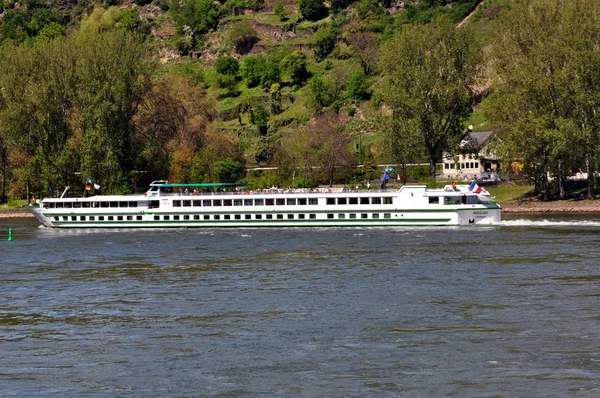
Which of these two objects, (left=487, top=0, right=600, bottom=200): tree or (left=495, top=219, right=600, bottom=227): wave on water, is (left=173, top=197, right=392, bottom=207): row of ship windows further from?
(left=487, top=0, right=600, bottom=200): tree

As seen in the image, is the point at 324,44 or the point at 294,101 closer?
the point at 294,101

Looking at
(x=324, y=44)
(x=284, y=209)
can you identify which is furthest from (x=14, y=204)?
(x=324, y=44)

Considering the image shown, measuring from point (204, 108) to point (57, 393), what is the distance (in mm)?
102843

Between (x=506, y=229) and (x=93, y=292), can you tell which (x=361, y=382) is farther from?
(x=506, y=229)

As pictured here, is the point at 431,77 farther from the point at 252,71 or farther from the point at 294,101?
the point at 252,71

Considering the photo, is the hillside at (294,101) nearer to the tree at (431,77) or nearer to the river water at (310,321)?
the tree at (431,77)

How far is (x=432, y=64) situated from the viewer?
108 metres

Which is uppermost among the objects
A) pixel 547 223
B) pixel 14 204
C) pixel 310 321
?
pixel 14 204

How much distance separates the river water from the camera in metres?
29.6

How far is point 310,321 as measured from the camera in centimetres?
3828

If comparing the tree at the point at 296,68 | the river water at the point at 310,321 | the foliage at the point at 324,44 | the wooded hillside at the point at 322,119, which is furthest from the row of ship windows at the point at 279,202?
the foliage at the point at 324,44

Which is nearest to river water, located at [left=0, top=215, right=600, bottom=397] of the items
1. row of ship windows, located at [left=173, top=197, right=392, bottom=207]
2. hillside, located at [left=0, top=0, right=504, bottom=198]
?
row of ship windows, located at [left=173, top=197, right=392, bottom=207]

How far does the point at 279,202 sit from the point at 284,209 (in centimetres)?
91

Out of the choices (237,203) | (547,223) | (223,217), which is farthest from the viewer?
(237,203)
